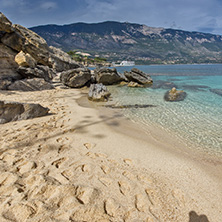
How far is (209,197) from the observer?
295 cm

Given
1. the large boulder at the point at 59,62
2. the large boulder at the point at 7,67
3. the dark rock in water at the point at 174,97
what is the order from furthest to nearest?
the large boulder at the point at 59,62 → the large boulder at the point at 7,67 → the dark rock in water at the point at 174,97

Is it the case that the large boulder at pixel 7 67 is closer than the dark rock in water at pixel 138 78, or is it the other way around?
the large boulder at pixel 7 67

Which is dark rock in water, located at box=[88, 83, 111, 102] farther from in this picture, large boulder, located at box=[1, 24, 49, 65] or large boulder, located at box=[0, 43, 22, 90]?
large boulder, located at box=[1, 24, 49, 65]

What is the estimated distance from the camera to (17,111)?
653 cm

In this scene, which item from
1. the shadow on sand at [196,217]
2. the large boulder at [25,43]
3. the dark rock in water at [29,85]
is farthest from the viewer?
the large boulder at [25,43]

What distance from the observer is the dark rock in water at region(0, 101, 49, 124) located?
6164 mm

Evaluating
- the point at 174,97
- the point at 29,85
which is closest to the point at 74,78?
the point at 29,85

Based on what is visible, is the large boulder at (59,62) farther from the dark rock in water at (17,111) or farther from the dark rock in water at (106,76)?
the dark rock in water at (17,111)

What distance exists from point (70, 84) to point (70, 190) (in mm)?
17514

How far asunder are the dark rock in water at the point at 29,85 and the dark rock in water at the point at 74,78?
335cm

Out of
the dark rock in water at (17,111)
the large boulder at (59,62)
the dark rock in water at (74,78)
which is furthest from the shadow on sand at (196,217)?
the large boulder at (59,62)

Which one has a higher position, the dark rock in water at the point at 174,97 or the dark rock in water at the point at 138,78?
the dark rock in water at the point at 138,78

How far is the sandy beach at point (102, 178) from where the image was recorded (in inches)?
90.4

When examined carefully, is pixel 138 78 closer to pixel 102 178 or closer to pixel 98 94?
pixel 98 94
